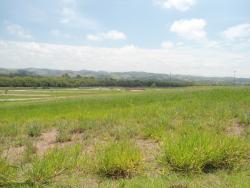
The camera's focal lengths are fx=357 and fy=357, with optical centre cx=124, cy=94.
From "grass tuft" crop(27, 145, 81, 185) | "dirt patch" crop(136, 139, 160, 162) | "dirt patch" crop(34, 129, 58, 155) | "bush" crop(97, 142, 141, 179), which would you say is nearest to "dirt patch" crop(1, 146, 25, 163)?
"dirt patch" crop(34, 129, 58, 155)

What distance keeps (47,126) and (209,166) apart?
29.3 ft

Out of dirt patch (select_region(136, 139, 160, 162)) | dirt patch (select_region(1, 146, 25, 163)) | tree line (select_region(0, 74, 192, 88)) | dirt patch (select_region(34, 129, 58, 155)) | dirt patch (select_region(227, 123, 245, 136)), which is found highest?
dirt patch (select_region(227, 123, 245, 136))

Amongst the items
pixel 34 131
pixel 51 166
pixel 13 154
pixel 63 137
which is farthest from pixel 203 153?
pixel 34 131

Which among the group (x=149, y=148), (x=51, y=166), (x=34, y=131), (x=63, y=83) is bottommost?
(x=63, y=83)

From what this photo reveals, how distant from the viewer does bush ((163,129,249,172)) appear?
6609 millimetres

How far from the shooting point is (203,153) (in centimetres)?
679

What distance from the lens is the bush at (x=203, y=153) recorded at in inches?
260

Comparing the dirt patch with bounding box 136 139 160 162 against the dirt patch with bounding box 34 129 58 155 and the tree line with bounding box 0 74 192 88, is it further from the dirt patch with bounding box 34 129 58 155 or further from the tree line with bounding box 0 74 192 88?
the tree line with bounding box 0 74 192 88

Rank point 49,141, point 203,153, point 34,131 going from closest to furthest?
point 203,153
point 49,141
point 34,131

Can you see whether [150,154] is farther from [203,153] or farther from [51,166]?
[51,166]

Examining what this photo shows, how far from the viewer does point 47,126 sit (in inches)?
571

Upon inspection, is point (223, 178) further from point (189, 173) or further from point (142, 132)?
point (142, 132)

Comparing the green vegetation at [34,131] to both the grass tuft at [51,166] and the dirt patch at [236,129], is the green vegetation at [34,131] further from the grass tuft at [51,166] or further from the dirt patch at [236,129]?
the dirt patch at [236,129]

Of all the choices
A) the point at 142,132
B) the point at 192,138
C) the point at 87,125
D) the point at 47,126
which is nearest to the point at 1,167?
the point at 192,138
